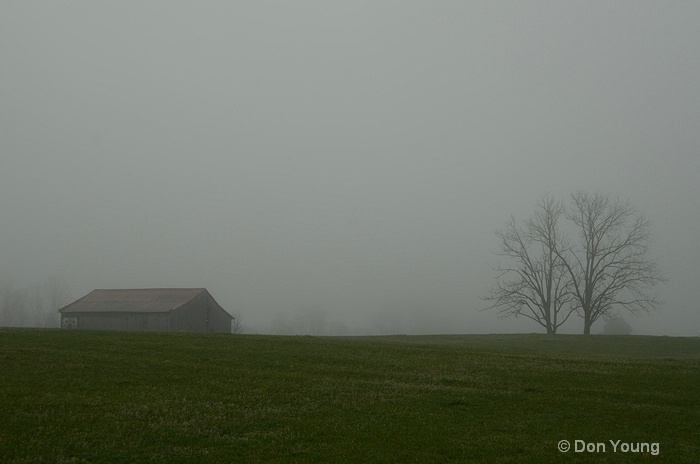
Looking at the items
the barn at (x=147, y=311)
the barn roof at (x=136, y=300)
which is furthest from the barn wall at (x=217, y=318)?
the barn roof at (x=136, y=300)

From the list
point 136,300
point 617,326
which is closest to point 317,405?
point 136,300

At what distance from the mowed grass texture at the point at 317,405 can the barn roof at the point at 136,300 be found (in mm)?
53776

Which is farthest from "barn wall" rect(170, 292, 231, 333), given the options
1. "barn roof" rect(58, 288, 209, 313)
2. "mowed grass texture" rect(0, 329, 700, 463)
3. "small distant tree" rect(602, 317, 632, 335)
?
"small distant tree" rect(602, 317, 632, 335)

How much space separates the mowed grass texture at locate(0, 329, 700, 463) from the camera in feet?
42.2

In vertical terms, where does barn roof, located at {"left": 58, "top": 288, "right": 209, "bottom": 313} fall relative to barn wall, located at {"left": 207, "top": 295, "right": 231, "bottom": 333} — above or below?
above

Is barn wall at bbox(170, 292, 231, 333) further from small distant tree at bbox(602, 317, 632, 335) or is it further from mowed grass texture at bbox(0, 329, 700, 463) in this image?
small distant tree at bbox(602, 317, 632, 335)

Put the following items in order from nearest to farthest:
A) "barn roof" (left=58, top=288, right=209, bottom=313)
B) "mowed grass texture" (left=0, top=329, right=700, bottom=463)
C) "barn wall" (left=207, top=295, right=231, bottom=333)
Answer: "mowed grass texture" (left=0, top=329, right=700, bottom=463) < "barn roof" (left=58, top=288, right=209, bottom=313) < "barn wall" (left=207, top=295, right=231, bottom=333)

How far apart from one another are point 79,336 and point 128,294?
2412 inches

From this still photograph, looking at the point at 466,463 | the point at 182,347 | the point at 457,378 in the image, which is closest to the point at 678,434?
the point at 466,463

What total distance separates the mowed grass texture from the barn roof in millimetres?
53776

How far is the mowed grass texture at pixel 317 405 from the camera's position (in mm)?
12859

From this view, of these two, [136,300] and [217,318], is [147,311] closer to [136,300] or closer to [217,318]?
[136,300]

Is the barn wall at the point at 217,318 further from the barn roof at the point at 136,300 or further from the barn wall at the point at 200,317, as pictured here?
the barn roof at the point at 136,300

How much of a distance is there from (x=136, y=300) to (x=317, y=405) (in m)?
73.0
